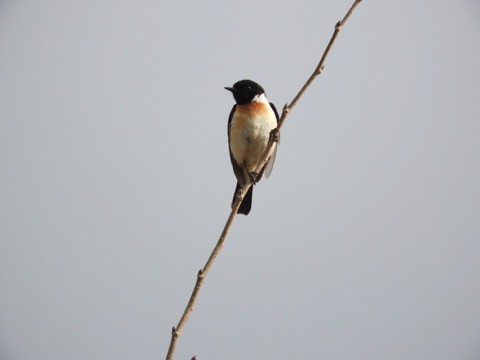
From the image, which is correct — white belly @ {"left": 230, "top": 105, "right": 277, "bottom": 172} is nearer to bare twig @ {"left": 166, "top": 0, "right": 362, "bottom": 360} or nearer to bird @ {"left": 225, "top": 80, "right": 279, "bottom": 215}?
bird @ {"left": 225, "top": 80, "right": 279, "bottom": 215}

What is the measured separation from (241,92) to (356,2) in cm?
389

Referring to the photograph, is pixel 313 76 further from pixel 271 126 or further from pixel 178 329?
pixel 271 126

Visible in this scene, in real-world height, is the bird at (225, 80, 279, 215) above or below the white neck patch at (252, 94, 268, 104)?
below

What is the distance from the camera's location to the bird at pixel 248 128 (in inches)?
239

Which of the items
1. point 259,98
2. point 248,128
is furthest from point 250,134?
point 259,98

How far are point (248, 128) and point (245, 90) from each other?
0.64 metres

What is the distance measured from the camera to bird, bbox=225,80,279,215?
20.0 ft

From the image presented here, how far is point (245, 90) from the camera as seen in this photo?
6.48 metres

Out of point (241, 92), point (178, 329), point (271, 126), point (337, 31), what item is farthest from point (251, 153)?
point (178, 329)

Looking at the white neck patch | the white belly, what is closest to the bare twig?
the white belly

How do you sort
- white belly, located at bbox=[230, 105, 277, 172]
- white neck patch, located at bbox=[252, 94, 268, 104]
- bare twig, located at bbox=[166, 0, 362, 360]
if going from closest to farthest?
bare twig, located at bbox=[166, 0, 362, 360] → white belly, located at bbox=[230, 105, 277, 172] → white neck patch, located at bbox=[252, 94, 268, 104]

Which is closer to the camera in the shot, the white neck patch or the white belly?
the white belly

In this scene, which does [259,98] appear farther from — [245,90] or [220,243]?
[220,243]

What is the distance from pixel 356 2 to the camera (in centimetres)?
266
